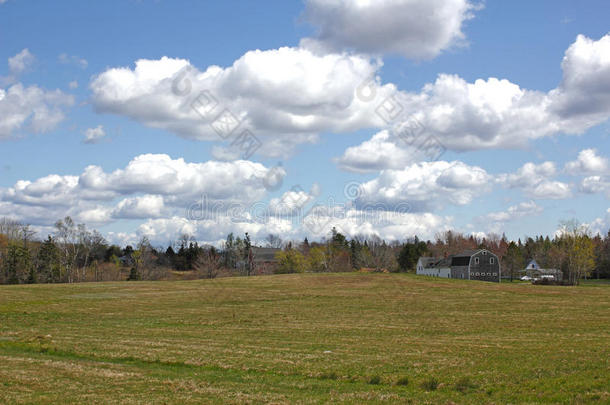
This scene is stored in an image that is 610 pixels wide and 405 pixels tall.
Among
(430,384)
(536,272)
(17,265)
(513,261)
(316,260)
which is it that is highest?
(513,261)

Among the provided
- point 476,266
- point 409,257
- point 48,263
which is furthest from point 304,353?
point 409,257

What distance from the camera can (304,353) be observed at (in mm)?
25297

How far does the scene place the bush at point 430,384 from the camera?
1756cm

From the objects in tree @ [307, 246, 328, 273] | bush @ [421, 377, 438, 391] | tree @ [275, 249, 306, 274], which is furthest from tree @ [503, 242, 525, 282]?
bush @ [421, 377, 438, 391]

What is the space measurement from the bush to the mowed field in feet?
0.21

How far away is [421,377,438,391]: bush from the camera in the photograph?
17.6m

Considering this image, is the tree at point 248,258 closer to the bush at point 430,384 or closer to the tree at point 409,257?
the tree at point 409,257

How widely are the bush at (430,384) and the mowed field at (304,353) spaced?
7 cm

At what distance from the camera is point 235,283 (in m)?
93.1

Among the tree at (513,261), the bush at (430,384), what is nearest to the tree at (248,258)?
the tree at (513,261)

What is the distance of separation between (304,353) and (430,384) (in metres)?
8.61

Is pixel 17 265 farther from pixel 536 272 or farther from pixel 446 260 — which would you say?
pixel 536 272

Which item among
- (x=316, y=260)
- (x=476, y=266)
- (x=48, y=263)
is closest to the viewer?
(x=48, y=263)

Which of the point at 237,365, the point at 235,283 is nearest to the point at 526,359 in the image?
the point at 237,365
